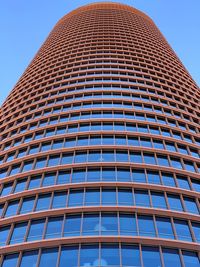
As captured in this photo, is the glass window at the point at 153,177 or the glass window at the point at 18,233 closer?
the glass window at the point at 18,233

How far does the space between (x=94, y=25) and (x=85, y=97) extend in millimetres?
32245

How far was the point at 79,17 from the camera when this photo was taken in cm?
8006

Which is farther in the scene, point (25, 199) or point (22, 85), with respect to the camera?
point (22, 85)

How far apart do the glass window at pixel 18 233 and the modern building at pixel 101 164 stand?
0.08m

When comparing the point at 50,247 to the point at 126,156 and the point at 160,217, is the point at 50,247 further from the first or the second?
the point at 126,156

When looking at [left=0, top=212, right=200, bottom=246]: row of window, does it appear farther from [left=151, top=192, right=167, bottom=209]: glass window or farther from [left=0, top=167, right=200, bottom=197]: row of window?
[left=0, top=167, right=200, bottom=197]: row of window

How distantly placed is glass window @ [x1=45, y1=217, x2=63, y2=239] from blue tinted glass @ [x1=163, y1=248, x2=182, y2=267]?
301 inches

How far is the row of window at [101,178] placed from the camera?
3138 cm

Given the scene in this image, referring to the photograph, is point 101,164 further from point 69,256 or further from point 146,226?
point 69,256

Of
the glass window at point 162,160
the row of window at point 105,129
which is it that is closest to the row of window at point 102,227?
the glass window at point 162,160

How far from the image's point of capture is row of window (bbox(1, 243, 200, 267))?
23.9 meters

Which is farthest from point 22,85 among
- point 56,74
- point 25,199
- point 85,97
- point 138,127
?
point 25,199

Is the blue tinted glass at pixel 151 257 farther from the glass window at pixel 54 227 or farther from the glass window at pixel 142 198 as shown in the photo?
the glass window at pixel 54 227

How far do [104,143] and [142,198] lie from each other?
25.6 ft
